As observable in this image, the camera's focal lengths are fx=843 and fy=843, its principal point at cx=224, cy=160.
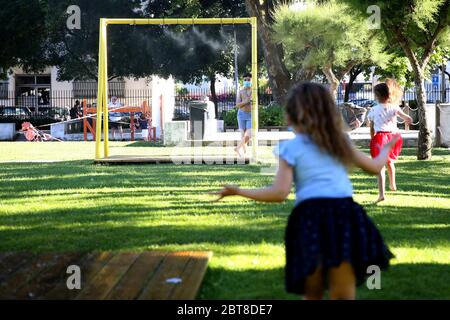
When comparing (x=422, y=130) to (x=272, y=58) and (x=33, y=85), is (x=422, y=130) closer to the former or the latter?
(x=272, y=58)

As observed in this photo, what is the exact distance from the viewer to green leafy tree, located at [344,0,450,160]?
17391 millimetres

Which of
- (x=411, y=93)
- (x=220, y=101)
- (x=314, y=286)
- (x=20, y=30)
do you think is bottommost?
(x=314, y=286)

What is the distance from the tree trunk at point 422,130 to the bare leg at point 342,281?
14845 millimetres

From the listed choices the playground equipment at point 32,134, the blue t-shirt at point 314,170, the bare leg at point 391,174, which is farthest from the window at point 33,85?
the blue t-shirt at point 314,170

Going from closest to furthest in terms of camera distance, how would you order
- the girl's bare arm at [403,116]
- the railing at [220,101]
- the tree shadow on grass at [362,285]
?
1. the tree shadow on grass at [362,285]
2. the girl's bare arm at [403,116]
3. the railing at [220,101]

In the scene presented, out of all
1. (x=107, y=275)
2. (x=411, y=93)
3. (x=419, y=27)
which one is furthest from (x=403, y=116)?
(x=411, y=93)

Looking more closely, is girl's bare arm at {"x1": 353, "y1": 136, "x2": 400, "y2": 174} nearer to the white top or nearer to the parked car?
the white top

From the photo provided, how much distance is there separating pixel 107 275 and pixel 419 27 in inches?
553

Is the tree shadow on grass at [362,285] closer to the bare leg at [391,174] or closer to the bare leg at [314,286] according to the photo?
the bare leg at [314,286]

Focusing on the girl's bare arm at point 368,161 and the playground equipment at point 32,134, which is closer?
the girl's bare arm at point 368,161

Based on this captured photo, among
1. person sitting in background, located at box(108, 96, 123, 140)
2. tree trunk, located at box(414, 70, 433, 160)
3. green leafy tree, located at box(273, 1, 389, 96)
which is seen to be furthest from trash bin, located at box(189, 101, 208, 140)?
tree trunk, located at box(414, 70, 433, 160)

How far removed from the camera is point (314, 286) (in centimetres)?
422

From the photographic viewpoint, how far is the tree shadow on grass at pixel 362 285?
533cm

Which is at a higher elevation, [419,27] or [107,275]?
[419,27]
